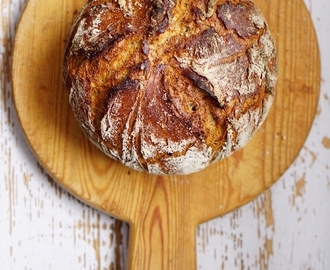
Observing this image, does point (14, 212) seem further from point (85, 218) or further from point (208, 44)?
point (208, 44)

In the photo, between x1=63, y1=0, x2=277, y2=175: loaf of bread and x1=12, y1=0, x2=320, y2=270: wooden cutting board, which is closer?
x1=63, y1=0, x2=277, y2=175: loaf of bread

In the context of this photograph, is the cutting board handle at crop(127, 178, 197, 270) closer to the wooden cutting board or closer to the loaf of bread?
the wooden cutting board

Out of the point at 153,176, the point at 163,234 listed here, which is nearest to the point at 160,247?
the point at 163,234

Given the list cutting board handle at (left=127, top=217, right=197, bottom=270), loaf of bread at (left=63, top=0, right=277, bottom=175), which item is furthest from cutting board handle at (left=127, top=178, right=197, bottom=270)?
loaf of bread at (left=63, top=0, right=277, bottom=175)

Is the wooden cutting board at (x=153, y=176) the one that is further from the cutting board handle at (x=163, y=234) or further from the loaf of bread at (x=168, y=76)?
the loaf of bread at (x=168, y=76)

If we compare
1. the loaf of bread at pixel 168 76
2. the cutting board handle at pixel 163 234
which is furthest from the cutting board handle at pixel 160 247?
the loaf of bread at pixel 168 76

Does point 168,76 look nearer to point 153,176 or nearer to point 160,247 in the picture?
point 153,176

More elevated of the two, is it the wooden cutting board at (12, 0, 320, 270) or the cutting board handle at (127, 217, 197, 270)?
the wooden cutting board at (12, 0, 320, 270)
